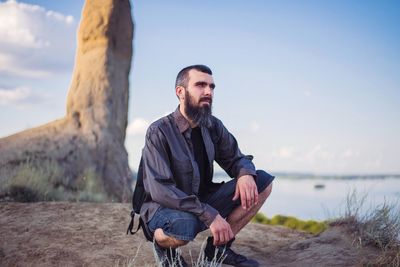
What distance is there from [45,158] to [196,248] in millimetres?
4321

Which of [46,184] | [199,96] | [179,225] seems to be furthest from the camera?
[46,184]

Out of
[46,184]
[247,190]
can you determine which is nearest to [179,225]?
[247,190]

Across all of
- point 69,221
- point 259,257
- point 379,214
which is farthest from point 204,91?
point 69,221

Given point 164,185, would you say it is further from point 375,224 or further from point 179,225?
point 375,224

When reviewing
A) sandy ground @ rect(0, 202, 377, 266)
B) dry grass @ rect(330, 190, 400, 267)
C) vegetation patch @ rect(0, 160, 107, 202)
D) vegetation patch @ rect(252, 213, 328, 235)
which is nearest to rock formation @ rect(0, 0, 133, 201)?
vegetation patch @ rect(0, 160, 107, 202)

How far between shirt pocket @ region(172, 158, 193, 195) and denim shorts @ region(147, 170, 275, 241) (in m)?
0.23

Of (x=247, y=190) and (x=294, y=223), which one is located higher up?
(x=247, y=190)

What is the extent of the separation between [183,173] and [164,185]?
244 millimetres

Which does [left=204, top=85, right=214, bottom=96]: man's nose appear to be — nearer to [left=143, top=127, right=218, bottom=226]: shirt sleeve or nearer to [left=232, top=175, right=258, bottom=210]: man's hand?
[left=143, top=127, right=218, bottom=226]: shirt sleeve

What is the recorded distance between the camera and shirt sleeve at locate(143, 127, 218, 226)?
3775 mm

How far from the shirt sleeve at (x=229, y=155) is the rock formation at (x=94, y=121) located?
4.43m

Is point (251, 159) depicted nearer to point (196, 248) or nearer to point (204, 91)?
point (204, 91)

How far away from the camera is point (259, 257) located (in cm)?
529

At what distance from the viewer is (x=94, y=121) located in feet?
32.2
